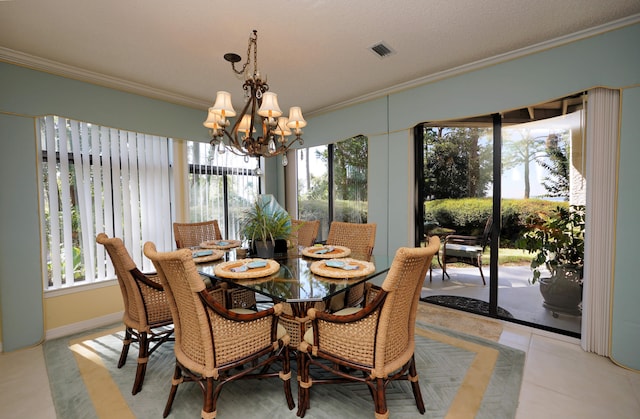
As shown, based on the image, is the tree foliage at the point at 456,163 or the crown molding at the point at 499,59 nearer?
the crown molding at the point at 499,59

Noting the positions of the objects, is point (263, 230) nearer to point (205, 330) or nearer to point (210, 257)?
point (210, 257)

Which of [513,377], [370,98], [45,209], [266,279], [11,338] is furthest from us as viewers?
[370,98]

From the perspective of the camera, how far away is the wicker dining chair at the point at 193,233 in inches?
118

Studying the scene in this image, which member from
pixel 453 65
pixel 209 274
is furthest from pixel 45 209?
pixel 453 65

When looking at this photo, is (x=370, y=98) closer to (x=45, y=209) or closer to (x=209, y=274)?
(x=209, y=274)

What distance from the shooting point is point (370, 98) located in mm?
3541

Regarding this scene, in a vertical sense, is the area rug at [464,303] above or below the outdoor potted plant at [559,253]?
below

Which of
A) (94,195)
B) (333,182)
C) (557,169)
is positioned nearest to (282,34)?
(333,182)

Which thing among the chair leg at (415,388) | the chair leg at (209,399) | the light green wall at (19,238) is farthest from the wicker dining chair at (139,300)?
the chair leg at (415,388)

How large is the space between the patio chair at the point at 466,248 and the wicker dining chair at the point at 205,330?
2.43 m

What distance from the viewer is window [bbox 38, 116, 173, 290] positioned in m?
2.78

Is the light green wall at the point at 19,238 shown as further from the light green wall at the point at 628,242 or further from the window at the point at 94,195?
the light green wall at the point at 628,242

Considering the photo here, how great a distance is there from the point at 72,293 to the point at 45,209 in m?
0.89

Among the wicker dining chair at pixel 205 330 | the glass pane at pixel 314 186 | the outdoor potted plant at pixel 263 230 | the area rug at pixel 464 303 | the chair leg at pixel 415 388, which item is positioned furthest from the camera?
the glass pane at pixel 314 186
